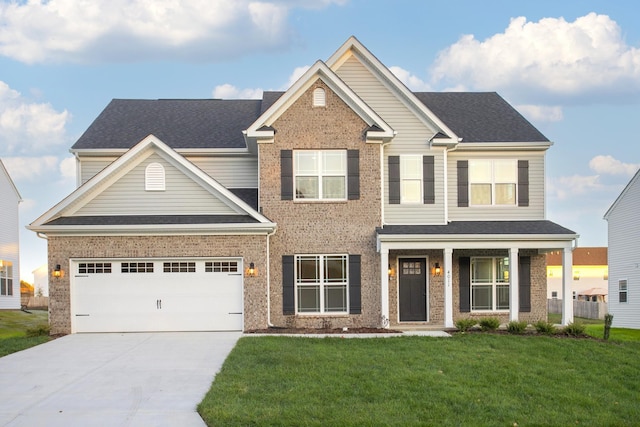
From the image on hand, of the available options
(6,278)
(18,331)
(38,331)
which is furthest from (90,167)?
(6,278)

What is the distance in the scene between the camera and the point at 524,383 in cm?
1219

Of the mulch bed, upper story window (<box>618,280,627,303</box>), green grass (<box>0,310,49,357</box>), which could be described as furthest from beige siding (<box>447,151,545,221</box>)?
upper story window (<box>618,280,627,303</box>)

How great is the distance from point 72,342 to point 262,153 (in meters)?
7.73

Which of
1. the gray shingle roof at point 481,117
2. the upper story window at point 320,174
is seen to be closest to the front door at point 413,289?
the upper story window at point 320,174

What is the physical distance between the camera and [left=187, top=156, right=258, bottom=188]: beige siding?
2231 cm

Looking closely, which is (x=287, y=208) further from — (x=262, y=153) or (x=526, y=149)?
(x=526, y=149)

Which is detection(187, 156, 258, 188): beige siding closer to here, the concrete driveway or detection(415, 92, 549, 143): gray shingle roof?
the concrete driveway

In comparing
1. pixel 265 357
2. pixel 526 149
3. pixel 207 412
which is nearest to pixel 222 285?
pixel 265 357

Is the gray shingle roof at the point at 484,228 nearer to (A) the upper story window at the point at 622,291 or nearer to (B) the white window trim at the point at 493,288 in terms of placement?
(B) the white window trim at the point at 493,288

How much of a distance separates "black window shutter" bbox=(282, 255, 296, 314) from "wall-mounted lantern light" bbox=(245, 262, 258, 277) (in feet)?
4.13

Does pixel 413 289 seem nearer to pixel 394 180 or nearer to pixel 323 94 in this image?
pixel 394 180

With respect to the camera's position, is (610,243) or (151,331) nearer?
(151,331)

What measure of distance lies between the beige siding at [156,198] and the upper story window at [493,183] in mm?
8377

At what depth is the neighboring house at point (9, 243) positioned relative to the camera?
3478 cm
